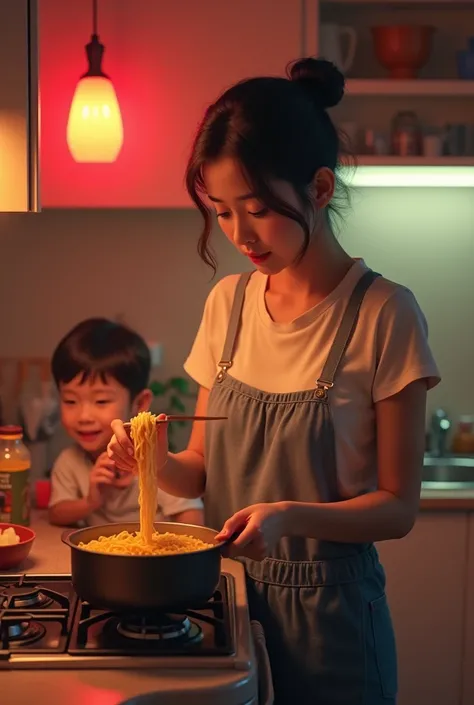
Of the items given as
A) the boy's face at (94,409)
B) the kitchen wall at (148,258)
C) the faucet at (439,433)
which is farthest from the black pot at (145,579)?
the faucet at (439,433)

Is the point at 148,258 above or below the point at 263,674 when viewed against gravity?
above

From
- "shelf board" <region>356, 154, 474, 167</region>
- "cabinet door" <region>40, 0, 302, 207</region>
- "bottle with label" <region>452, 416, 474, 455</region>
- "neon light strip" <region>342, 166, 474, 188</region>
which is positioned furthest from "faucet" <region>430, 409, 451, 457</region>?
"cabinet door" <region>40, 0, 302, 207</region>

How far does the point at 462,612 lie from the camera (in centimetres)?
248

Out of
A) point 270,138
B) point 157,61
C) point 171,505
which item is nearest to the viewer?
point 270,138

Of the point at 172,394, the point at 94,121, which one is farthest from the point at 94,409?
the point at 94,121

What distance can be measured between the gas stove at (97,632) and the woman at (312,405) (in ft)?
0.63

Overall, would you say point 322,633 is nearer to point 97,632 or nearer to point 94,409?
point 97,632

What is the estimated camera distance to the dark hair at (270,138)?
1.52 metres

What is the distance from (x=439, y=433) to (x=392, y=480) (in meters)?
1.29

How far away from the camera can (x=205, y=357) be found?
6.00ft

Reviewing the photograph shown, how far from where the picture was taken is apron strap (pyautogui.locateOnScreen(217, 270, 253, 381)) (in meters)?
1.76

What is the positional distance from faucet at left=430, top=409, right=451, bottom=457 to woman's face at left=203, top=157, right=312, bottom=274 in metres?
1.38

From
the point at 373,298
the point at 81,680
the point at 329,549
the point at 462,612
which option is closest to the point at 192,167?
the point at 373,298

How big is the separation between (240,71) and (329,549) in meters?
1.21
